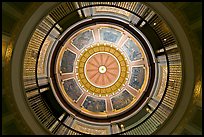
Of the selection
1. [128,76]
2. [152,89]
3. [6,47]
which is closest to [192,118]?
[152,89]

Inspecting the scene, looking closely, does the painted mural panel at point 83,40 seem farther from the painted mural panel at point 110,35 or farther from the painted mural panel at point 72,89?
the painted mural panel at point 72,89

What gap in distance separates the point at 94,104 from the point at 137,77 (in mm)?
2664

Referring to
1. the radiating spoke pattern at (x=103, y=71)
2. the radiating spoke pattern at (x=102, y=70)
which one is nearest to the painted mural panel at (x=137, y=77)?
the radiating spoke pattern at (x=103, y=71)

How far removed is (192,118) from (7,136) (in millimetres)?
5322

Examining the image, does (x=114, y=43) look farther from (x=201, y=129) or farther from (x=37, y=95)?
(x=201, y=129)

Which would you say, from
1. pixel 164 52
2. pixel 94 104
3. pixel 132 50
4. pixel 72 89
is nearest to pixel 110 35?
pixel 132 50

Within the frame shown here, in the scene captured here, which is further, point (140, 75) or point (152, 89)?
point (140, 75)

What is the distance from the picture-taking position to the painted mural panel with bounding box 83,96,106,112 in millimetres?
13516

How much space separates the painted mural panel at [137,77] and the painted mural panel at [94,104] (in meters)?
1.87

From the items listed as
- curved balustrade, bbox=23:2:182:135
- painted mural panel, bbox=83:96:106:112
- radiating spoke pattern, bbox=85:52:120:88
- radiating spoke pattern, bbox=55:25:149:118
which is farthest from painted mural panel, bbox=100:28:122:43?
curved balustrade, bbox=23:2:182:135

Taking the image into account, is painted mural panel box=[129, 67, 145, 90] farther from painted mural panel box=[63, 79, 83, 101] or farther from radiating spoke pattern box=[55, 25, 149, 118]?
painted mural panel box=[63, 79, 83, 101]

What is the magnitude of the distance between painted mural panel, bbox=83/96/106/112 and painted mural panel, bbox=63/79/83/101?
1.86 ft

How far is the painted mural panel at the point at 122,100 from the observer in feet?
43.7

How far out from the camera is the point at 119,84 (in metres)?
14.9
